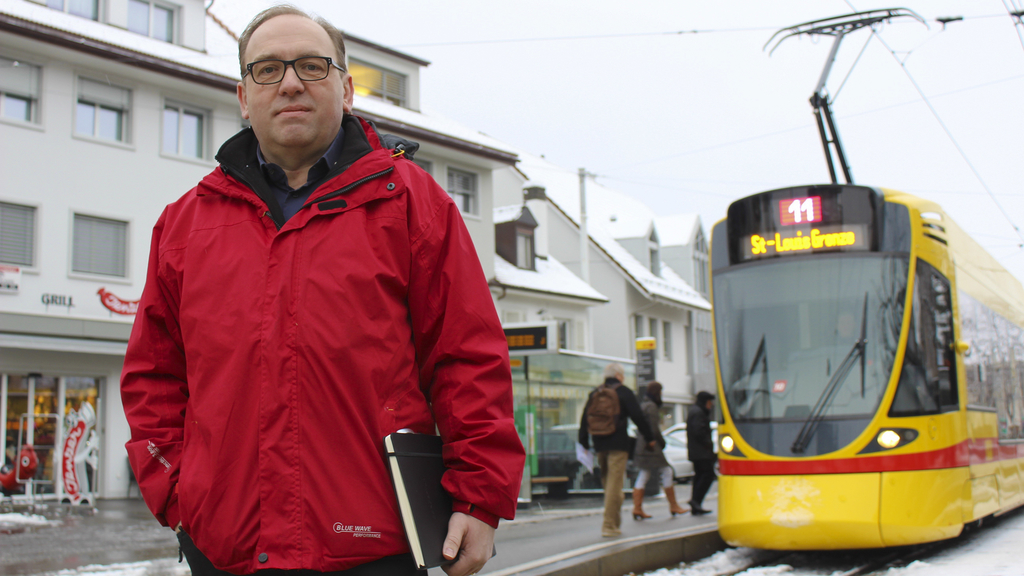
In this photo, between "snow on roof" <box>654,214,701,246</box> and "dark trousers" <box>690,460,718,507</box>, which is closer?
"dark trousers" <box>690,460,718,507</box>

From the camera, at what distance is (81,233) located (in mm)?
19484

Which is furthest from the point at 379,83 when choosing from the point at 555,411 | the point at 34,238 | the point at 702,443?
the point at 702,443

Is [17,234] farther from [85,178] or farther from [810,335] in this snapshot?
[810,335]

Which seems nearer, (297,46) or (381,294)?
(381,294)

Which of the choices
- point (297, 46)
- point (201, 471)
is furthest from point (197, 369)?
point (297, 46)

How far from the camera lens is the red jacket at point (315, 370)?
79.3 inches

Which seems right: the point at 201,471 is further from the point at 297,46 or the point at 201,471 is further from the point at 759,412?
the point at 759,412

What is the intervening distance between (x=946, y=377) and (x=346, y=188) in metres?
7.75

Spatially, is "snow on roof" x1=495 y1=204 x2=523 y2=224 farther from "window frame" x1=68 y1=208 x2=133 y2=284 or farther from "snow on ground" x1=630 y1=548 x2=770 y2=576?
"snow on ground" x1=630 y1=548 x2=770 y2=576

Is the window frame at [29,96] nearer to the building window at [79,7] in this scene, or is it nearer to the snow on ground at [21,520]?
the building window at [79,7]

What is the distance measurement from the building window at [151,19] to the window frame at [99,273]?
457 centimetres

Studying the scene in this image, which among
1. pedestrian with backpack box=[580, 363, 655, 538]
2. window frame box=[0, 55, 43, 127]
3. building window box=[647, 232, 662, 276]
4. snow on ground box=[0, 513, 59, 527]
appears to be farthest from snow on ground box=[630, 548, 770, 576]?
building window box=[647, 232, 662, 276]

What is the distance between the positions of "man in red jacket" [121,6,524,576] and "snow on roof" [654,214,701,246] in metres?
43.7

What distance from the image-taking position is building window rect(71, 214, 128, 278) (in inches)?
766
